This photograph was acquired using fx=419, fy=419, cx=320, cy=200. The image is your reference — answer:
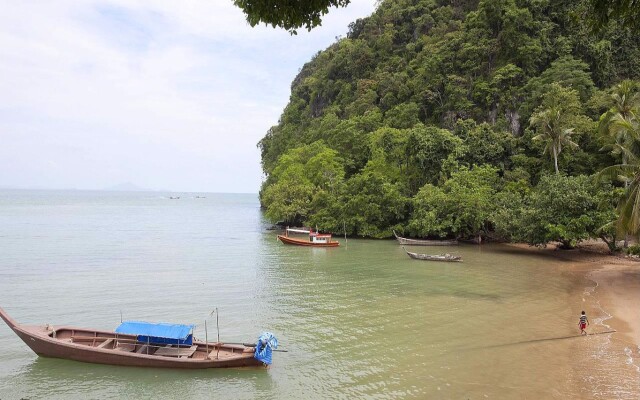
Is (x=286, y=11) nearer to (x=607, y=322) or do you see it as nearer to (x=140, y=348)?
A: (x=140, y=348)

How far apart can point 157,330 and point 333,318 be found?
7628 millimetres

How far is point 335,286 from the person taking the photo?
24703mm

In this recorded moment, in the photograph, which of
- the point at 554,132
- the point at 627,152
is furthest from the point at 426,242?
the point at 627,152

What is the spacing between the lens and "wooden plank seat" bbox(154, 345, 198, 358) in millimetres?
14016

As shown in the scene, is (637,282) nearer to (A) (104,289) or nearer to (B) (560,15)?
(A) (104,289)

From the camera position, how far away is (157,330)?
14.3 m

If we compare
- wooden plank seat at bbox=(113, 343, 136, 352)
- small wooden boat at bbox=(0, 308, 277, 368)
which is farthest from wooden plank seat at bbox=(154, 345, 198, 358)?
wooden plank seat at bbox=(113, 343, 136, 352)

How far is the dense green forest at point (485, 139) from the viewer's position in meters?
32.4

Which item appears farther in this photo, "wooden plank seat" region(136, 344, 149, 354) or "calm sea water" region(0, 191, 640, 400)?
"wooden plank seat" region(136, 344, 149, 354)

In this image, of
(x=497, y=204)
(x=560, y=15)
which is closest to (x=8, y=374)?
(x=497, y=204)

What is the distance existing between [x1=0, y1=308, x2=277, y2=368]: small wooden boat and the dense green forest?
72.6 feet

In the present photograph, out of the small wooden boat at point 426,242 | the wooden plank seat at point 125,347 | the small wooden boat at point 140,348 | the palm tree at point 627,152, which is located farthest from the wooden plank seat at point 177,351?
the small wooden boat at point 426,242

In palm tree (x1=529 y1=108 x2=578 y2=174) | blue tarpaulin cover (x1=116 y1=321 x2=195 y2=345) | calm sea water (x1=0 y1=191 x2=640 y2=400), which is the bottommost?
calm sea water (x1=0 y1=191 x2=640 y2=400)

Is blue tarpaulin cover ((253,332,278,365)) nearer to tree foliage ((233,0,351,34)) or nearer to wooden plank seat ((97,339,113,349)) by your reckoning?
wooden plank seat ((97,339,113,349))
